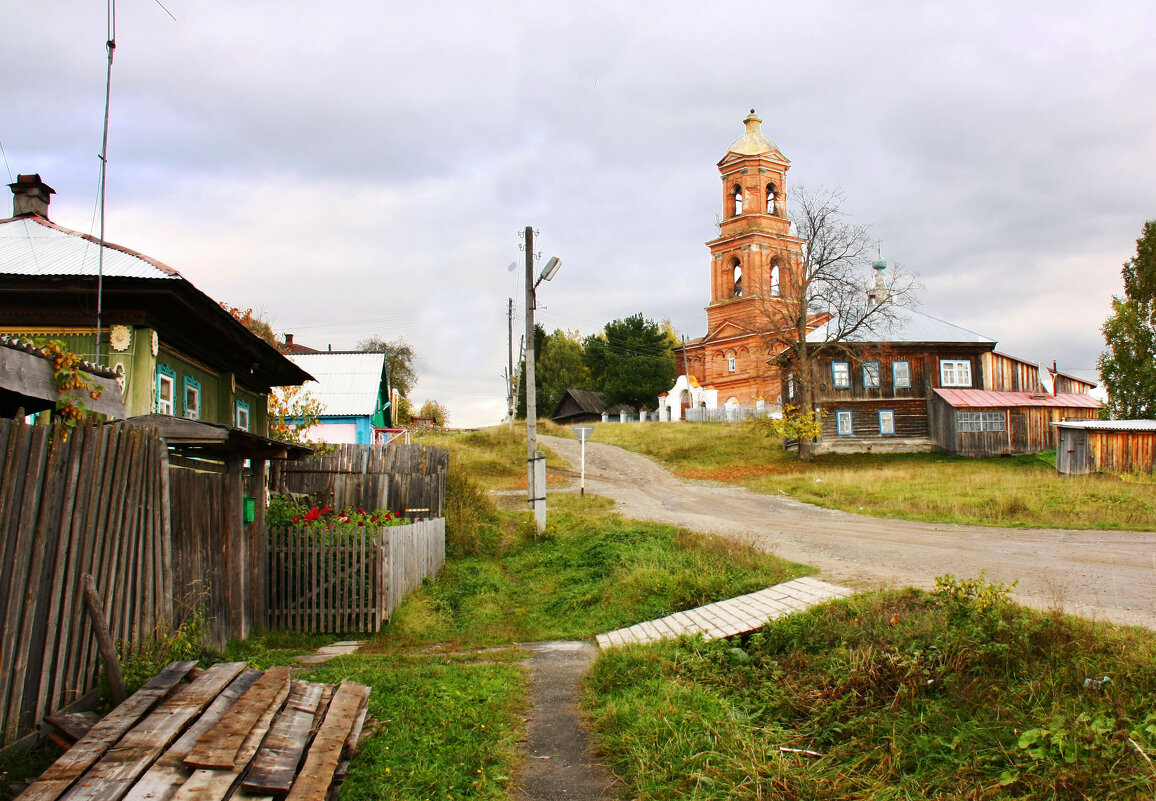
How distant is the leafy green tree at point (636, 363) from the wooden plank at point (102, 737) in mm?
58884

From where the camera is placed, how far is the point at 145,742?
4.18 meters

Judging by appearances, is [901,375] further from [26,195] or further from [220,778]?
[220,778]

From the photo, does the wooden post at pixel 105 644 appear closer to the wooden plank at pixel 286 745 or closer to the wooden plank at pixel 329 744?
the wooden plank at pixel 286 745

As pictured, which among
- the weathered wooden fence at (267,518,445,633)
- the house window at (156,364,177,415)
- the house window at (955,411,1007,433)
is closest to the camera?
the weathered wooden fence at (267,518,445,633)

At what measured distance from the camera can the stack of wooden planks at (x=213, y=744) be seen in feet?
12.5

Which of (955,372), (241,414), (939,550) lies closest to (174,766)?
(939,550)

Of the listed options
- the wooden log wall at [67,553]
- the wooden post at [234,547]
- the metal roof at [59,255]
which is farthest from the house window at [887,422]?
the wooden log wall at [67,553]

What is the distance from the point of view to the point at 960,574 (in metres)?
11.5

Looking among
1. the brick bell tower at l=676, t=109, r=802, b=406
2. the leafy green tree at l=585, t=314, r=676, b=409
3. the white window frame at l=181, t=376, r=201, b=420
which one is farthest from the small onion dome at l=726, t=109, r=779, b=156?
the white window frame at l=181, t=376, r=201, b=420

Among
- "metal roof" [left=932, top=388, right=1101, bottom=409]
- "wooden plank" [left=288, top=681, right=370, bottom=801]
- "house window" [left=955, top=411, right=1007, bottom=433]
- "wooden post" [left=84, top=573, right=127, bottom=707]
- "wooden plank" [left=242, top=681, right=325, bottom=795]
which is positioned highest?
"metal roof" [left=932, top=388, right=1101, bottom=409]

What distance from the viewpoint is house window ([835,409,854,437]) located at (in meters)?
37.9

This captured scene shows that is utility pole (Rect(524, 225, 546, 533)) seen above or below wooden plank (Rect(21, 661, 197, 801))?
above

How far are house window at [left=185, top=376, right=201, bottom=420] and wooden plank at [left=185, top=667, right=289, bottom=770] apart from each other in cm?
819

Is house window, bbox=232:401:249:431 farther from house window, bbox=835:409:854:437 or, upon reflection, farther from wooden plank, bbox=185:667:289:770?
house window, bbox=835:409:854:437
